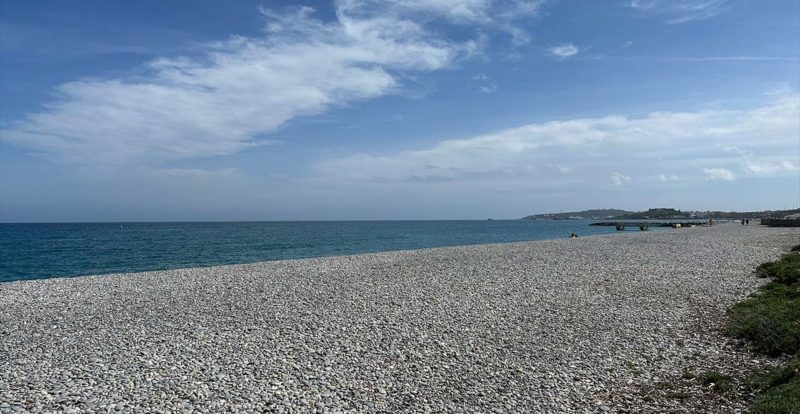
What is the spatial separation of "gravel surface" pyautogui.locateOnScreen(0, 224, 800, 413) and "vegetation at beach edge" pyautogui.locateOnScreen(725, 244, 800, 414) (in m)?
0.50

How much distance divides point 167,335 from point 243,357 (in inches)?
115

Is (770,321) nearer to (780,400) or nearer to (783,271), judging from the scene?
(780,400)

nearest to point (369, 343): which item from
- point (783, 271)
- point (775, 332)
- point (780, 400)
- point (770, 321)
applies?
point (780, 400)

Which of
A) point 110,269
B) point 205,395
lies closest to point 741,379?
point 205,395

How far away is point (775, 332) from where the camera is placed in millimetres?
10367

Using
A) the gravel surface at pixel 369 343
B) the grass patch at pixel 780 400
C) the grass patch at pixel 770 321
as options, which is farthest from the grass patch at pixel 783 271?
the grass patch at pixel 780 400

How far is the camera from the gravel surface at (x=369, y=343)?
26.0 ft

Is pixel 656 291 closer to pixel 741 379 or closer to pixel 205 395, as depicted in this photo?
pixel 741 379

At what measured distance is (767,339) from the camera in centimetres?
1016

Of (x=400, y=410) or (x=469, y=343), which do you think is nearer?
(x=400, y=410)

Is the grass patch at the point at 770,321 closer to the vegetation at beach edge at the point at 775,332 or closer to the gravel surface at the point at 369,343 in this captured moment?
the vegetation at beach edge at the point at 775,332

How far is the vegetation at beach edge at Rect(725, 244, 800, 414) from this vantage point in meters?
7.09

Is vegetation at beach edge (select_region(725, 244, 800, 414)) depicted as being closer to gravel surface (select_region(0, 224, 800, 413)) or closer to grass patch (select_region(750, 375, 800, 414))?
grass patch (select_region(750, 375, 800, 414))

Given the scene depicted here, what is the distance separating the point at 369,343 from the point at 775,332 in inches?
330
